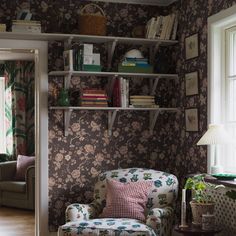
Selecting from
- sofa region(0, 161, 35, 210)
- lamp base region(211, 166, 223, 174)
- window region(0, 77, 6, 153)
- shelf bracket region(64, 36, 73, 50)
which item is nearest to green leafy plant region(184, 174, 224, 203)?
lamp base region(211, 166, 223, 174)

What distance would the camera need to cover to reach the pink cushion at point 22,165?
7.84 metres

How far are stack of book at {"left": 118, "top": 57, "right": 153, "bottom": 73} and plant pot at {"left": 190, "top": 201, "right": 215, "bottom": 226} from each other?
169 centimetres

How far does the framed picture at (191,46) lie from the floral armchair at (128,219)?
1171mm

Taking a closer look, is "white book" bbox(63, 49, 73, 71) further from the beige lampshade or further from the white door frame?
the beige lampshade

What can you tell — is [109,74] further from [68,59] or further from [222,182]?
[222,182]

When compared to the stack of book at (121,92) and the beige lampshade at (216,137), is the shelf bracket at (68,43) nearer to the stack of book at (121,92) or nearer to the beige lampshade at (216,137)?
the stack of book at (121,92)

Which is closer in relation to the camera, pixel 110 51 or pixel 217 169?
pixel 217 169

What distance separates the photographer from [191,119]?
4820 millimetres

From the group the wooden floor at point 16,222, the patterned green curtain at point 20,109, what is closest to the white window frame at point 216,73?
the wooden floor at point 16,222

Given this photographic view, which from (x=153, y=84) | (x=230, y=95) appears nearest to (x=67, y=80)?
(x=153, y=84)

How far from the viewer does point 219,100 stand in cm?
445

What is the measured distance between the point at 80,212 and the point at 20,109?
4.44 metres

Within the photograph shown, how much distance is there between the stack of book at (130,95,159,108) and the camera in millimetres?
4992

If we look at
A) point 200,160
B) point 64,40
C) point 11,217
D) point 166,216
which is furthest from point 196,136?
point 11,217
